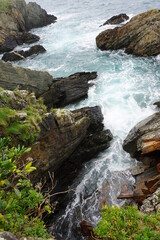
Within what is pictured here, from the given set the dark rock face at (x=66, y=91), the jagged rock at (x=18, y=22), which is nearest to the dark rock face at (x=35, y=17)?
the jagged rock at (x=18, y=22)

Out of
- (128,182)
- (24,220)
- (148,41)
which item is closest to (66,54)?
(148,41)

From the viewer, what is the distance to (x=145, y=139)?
13.0m

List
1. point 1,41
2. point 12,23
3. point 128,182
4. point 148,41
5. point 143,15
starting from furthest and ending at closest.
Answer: point 12,23, point 1,41, point 143,15, point 148,41, point 128,182

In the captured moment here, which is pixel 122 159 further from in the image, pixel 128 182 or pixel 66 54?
pixel 66 54

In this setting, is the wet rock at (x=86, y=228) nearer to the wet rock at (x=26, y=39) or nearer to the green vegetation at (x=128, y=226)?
the green vegetation at (x=128, y=226)

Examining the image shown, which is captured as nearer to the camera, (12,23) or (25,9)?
(12,23)

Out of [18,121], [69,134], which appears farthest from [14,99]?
[69,134]

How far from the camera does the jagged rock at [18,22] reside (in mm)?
40562

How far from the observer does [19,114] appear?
10992mm

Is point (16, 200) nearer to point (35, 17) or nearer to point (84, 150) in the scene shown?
point (84, 150)

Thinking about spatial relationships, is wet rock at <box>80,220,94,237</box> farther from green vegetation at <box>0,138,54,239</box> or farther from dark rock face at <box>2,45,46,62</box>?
dark rock face at <box>2,45,46,62</box>

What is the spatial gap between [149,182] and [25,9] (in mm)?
49963

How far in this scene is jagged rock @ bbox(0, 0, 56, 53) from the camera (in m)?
40.6

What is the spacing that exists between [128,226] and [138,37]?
2782 cm
